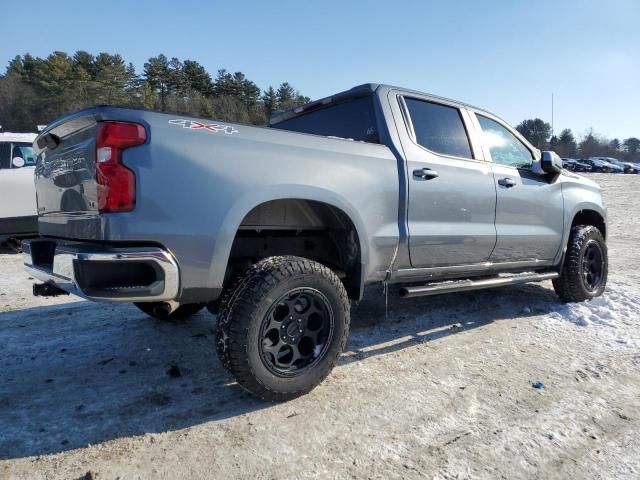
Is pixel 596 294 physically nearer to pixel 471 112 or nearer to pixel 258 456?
pixel 471 112

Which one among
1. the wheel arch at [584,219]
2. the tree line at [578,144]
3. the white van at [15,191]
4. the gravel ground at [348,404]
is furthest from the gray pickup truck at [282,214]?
the tree line at [578,144]

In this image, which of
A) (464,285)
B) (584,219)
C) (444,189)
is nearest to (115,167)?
(444,189)

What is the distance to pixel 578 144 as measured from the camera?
97.6 metres

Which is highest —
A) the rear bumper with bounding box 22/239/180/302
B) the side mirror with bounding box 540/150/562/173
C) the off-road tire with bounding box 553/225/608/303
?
the side mirror with bounding box 540/150/562/173

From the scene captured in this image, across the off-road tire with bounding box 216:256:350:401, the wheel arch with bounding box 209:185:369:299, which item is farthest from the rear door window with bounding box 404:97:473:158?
the off-road tire with bounding box 216:256:350:401

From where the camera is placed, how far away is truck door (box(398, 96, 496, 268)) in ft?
10.8

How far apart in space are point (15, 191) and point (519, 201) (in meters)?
7.19

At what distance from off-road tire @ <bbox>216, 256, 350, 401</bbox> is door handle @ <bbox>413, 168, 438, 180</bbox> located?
3.58 feet

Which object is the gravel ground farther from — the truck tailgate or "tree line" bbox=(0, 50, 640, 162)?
"tree line" bbox=(0, 50, 640, 162)

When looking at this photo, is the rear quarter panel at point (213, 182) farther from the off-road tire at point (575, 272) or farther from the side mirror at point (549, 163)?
the off-road tire at point (575, 272)

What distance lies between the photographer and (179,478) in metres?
1.92

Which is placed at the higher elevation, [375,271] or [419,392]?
[375,271]

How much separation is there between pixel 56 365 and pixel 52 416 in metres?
0.79

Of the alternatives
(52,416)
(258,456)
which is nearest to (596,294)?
(258,456)
